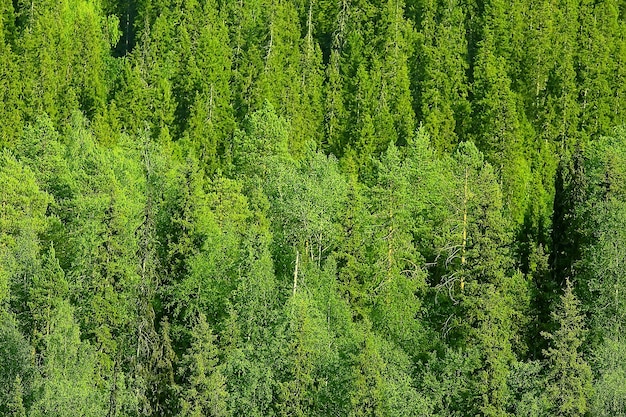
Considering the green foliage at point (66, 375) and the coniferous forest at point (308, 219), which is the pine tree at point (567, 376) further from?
the green foliage at point (66, 375)

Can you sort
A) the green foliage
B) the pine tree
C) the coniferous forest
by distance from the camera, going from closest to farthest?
1. the green foliage
2. the pine tree
3. the coniferous forest

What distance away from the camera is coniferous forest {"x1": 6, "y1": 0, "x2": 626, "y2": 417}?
79.4 m

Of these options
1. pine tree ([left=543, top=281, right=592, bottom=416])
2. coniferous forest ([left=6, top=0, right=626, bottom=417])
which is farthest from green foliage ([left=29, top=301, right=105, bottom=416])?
pine tree ([left=543, top=281, right=592, bottom=416])

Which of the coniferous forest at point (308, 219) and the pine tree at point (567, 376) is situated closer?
the pine tree at point (567, 376)

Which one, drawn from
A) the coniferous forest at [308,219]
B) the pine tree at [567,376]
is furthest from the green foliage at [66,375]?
the pine tree at [567,376]

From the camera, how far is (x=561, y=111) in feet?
417

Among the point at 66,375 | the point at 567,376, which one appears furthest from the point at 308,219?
the point at 567,376

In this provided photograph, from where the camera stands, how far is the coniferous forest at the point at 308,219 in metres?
79.4

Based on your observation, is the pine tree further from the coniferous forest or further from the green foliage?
the green foliage

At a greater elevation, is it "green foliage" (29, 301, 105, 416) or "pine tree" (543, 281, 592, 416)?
"pine tree" (543, 281, 592, 416)

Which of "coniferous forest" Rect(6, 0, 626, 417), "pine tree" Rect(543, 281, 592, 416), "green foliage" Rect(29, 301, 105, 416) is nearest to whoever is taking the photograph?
"green foliage" Rect(29, 301, 105, 416)

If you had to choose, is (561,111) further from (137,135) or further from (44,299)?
(44,299)

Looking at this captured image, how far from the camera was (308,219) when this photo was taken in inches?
3681

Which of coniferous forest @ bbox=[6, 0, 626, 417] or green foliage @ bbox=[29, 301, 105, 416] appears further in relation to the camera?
coniferous forest @ bbox=[6, 0, 626, 417]
